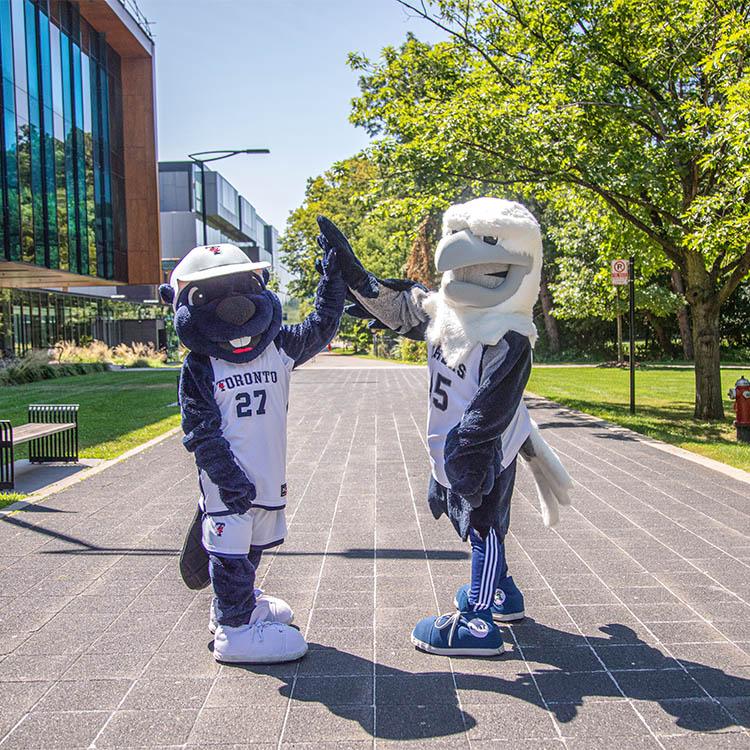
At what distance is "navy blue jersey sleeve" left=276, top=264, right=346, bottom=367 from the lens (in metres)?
4.14

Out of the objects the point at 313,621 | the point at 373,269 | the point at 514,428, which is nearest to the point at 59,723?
the point at 313,621

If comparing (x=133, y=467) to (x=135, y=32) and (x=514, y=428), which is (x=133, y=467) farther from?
(x=135, y=32)

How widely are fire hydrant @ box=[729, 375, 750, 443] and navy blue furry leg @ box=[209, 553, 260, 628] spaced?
932cm

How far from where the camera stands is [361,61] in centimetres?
1598

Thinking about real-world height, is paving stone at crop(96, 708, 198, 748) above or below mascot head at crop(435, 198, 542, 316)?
below

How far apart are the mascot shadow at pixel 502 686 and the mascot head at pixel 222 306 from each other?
1.50 meters

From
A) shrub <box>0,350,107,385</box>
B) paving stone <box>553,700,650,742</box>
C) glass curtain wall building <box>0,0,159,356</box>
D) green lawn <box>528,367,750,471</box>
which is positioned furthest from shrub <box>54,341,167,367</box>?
paving stone <box>553,700,650,742</box>

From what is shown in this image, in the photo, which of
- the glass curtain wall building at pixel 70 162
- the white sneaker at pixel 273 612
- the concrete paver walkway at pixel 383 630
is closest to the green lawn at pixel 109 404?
the concrete paver walkway at pixel 383 630

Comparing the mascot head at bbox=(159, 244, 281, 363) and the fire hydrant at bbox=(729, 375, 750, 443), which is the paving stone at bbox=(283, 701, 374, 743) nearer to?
the mascot head at bbox=(159, 244, 281, 363)

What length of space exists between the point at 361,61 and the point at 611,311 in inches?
701

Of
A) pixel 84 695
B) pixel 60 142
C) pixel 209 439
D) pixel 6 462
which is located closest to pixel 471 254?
pixel 209 439

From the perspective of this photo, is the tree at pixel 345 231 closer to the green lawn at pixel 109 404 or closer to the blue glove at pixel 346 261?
the green lawn at pixel 109 404

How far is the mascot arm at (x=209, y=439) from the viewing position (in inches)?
146

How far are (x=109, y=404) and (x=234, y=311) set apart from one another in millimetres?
14641
